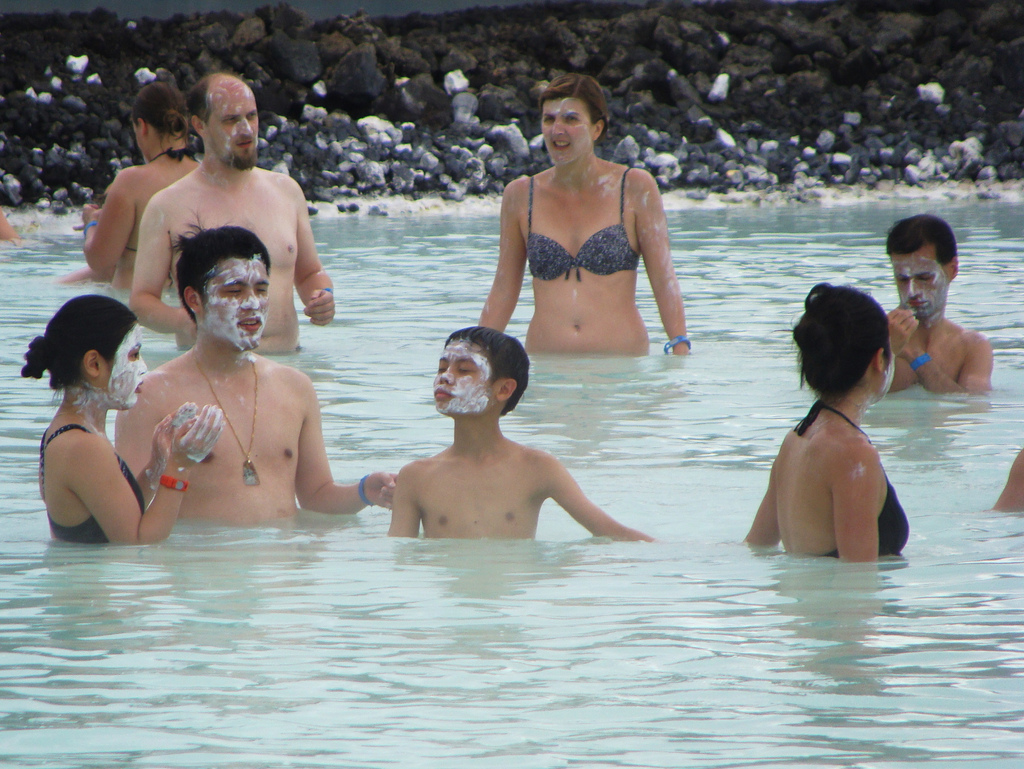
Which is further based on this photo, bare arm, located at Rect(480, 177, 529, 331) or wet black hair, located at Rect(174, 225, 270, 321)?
bare arm, located at Rect(480, 177, 529, 331)

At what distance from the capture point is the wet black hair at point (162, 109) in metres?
7.57

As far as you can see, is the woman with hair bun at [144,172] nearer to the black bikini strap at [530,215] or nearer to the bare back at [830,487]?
the black bikini strap at [530,215]

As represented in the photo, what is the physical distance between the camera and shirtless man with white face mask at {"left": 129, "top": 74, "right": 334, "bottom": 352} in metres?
5.89

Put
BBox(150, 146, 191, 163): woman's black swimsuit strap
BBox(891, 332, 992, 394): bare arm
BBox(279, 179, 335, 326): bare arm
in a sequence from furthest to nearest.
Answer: BBox(150, 146, 191, 163): woman's black swimsuit strap < BBox(279, 179, 335, 326): bare arm < BBox(891, 332, 992, 394): bare arm

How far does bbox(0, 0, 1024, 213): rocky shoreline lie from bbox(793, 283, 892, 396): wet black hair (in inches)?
544

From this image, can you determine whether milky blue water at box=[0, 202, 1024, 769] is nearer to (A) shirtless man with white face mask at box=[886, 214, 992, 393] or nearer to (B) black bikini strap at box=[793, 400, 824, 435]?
(A) shirtless man with white face mask at box=[886, 214, 992, 393]

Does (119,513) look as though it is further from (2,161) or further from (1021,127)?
(1021,127)

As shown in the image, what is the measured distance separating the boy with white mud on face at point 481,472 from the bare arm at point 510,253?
8.12ft

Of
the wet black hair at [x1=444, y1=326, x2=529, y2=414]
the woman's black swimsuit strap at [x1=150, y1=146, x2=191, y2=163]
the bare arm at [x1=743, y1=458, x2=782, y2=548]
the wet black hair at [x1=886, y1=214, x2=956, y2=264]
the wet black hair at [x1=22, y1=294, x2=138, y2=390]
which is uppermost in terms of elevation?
the woman's black swimsuit strap at [x1=150, y1=146, x2=191, y2=163]

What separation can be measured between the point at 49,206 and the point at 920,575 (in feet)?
45.9

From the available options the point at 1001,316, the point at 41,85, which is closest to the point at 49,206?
the point at 41,85

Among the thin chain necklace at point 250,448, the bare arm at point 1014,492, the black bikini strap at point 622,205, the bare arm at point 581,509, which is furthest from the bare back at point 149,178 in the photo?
the bare arm at point 1014,492

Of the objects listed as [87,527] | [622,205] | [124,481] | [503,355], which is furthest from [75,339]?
[622,205]

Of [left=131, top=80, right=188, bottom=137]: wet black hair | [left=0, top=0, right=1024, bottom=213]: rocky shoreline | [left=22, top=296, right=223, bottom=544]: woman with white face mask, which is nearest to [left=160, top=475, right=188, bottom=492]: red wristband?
[left=22, top=296, right=223, bottom=544]: woman with white face mask
